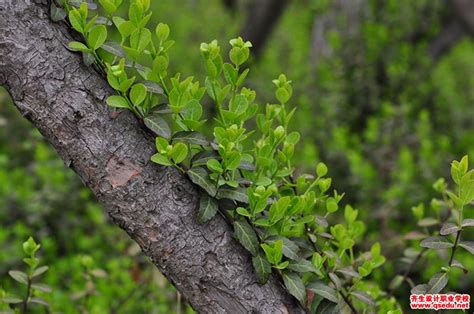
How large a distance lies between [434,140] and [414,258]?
1.80m

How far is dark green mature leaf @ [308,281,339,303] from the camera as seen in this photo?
145cm

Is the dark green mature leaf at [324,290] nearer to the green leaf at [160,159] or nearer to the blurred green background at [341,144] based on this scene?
the green leaf at [160,159]

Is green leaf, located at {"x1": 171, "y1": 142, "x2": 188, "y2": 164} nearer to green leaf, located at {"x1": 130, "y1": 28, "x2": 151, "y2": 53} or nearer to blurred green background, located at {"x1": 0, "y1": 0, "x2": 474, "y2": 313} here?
green leaf, located at {"x1": 130, "y1": 28, "x2": 151, "y2": 53}

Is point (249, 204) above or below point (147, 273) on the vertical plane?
above

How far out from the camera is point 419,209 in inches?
75.5

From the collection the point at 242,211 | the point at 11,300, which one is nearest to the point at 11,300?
the point at 11,300

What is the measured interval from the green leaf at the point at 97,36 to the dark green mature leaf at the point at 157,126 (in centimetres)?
17

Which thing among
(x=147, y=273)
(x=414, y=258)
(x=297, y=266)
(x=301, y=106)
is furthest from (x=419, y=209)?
(x=301, y=106)

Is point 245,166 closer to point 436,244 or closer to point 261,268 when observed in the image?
point 261,268

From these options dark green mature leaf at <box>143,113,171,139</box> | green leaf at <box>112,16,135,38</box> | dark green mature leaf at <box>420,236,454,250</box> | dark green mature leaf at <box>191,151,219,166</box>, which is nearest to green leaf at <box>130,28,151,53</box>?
green leaf at <box>112,16,135,38</box>

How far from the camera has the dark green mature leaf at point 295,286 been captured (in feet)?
4.61

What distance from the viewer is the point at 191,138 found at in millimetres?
1373

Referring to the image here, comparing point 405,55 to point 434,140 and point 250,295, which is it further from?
point 250,295

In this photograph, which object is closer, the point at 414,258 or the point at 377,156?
the point at 414,258
